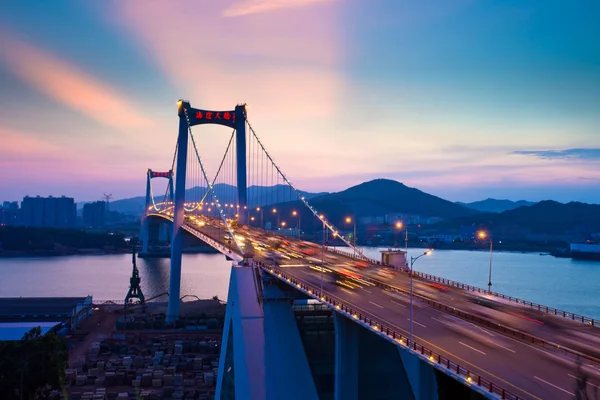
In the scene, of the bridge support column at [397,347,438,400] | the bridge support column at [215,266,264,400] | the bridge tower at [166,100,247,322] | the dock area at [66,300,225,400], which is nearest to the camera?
the bridge support column at [397,347,438,400]

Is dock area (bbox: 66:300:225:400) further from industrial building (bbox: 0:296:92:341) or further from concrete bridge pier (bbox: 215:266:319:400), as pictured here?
concrete bridge pier (bbox: 215:266:319:400)

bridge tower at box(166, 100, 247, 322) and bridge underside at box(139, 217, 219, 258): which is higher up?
bridge tower at box(166, 100, 247, 322)

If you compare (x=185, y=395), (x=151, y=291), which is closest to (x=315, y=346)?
(x=185, y=395)

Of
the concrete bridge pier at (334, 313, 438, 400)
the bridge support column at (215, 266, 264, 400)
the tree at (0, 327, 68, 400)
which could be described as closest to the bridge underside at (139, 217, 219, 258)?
the tree at (0, 327, 68, 400)

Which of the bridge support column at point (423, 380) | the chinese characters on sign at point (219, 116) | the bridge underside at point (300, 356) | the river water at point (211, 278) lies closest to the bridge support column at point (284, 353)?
the bridge underside at point (300, 356)

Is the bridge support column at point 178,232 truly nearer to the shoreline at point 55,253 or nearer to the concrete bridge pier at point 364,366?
the concrete bridge pier at point 364,366

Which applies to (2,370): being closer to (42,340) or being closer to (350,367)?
(42,340)

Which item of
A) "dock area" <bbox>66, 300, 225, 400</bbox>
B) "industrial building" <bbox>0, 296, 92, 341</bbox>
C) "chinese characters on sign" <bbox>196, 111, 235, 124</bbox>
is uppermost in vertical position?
"chinese characters on sign" <bbox>196, 111, 235, 124</bbox>
